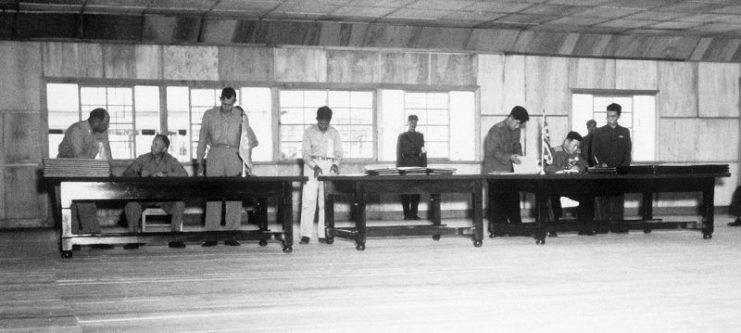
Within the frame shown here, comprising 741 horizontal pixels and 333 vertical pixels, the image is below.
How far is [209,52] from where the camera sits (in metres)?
11.4

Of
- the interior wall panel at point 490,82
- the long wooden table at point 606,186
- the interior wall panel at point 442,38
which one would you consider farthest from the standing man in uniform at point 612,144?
the interior wall panel at point 442,38

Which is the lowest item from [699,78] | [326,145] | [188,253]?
[188,253]

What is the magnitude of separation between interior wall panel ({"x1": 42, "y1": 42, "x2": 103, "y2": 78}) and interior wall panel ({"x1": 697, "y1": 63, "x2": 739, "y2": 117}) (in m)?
8.83

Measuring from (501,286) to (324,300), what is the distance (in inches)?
45.4

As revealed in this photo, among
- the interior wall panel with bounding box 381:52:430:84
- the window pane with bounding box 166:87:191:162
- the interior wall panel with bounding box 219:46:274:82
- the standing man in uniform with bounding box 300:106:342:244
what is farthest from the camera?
the interior wall panel with bounding box 381:52:430:84

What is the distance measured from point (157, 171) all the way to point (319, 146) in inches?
64.3

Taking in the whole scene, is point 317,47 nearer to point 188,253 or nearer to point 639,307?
point 188,253

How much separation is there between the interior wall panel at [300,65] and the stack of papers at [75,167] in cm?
442

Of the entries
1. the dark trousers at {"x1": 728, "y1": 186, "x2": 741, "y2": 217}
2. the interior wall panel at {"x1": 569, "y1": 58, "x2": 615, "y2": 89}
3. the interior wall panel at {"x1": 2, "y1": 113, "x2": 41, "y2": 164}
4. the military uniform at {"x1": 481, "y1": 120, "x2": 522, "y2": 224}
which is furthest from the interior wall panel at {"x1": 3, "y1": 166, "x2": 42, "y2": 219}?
the dark trousers at {"x1": 728, "y1": 186, "x2": 741, "y2": 217}

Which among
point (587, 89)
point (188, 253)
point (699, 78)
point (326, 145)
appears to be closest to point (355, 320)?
point (188, 253)

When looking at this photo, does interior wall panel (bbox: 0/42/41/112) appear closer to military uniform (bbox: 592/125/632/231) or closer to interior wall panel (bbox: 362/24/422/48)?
interior wall panel (bbox: 362/24/422/48)

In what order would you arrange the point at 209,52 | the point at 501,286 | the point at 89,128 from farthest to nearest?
the point at 209,52 → the point at 89,128 → the point at 501,286

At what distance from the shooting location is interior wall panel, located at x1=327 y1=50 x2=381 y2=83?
39.1 feet

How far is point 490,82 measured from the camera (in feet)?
41.3
